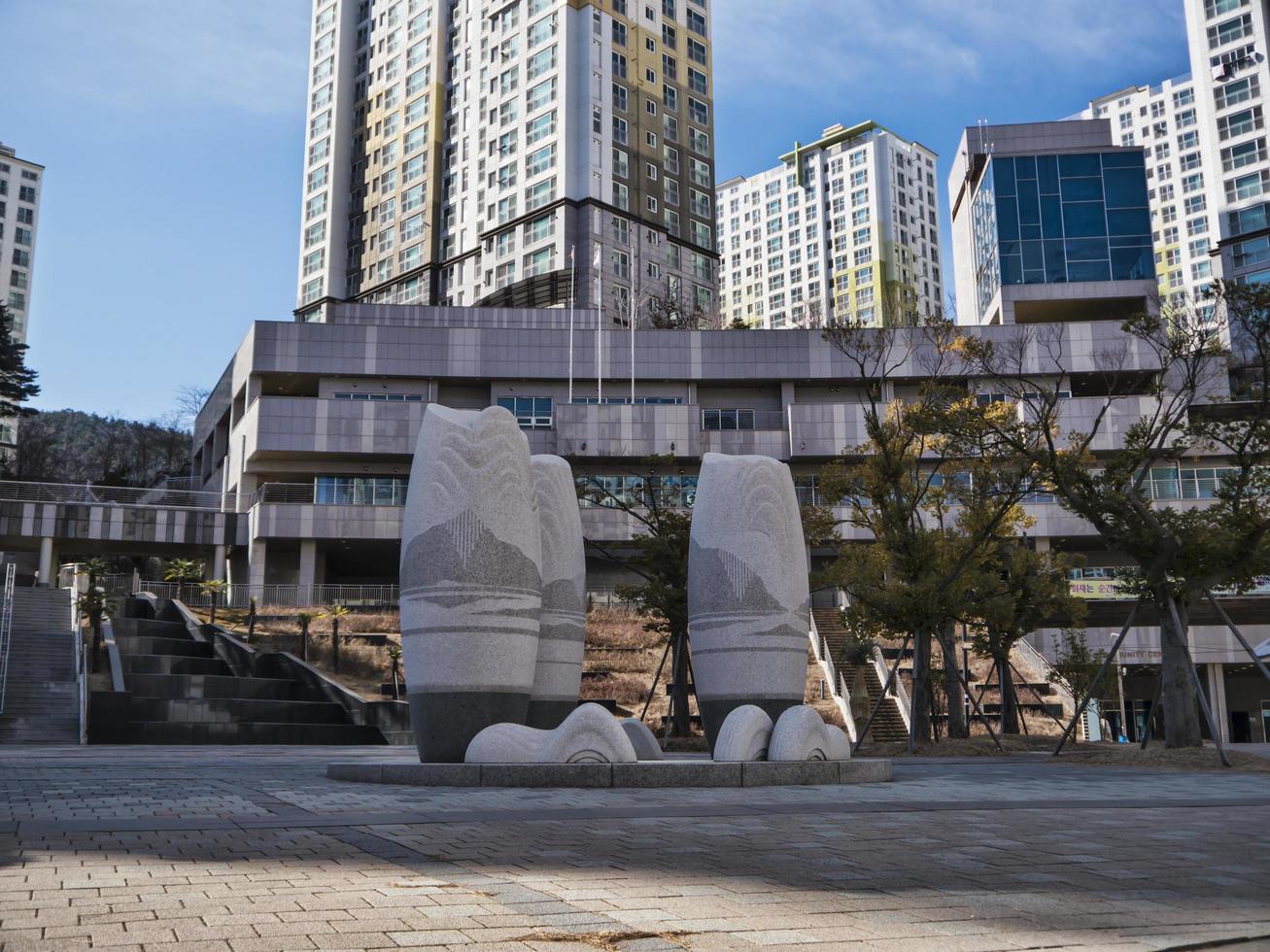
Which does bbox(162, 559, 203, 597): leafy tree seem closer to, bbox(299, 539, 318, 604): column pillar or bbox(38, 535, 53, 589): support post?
bbox(299, 539, 318, 604): column pillar

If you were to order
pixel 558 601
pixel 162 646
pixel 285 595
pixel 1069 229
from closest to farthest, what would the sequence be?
pixel 558 601 < pixel 162 646 < pixel 285 595 < pixel 1069 229

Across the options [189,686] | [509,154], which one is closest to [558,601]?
[189,686]

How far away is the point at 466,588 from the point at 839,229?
410 ft

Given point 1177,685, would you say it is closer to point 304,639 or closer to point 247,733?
point 247,733

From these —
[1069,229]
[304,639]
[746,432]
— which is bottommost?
[304,639]

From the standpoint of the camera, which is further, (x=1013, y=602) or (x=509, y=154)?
(x=509, y=154)

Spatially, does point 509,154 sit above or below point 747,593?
above

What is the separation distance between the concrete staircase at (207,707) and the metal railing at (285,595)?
9.33 meters

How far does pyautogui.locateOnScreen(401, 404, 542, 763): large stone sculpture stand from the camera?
15570mm

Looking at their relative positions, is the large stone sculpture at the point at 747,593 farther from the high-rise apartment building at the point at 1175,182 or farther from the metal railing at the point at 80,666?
the high-rise apartment building at the point at 1175,182

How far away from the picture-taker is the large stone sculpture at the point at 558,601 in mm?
19172

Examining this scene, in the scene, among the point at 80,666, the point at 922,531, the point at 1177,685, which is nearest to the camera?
the point at 1177,685

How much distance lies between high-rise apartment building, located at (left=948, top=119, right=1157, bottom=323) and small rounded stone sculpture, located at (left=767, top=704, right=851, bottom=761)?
53668 mm

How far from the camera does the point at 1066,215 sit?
65688mm
